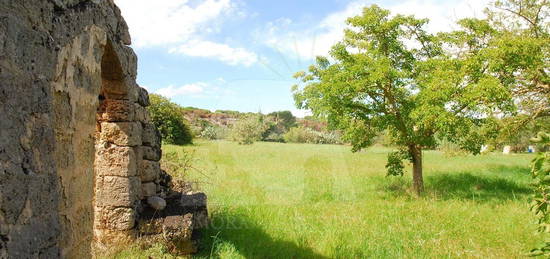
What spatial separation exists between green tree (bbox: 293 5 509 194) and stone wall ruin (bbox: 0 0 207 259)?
5.14 metres

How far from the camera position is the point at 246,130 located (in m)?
23.2

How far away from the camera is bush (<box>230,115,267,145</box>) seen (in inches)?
912

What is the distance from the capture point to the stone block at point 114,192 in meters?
5.10

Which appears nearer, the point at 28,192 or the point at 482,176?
the point at 28,192

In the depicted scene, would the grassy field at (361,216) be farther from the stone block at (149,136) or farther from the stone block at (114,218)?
the stone block at (149,136)

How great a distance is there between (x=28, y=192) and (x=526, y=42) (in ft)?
32.7

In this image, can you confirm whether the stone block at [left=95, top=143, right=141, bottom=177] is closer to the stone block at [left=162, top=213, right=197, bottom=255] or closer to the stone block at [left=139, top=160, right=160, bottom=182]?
the stone block at [left=139, top=160, right=160, bottom=182]

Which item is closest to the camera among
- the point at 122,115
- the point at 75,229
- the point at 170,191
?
the point at 75,229

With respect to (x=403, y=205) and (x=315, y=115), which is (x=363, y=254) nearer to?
(x=403, y=205)

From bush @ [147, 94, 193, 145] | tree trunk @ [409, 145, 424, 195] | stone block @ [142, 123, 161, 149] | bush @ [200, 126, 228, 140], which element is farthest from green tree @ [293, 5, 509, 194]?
bush @ [200, 126, 228, 140]

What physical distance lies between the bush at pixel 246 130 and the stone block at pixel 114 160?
697 inches

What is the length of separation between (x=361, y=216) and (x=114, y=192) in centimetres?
467

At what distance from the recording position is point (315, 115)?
979 cm

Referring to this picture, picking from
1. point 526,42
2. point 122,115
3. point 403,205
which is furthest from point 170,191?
point 526,42
